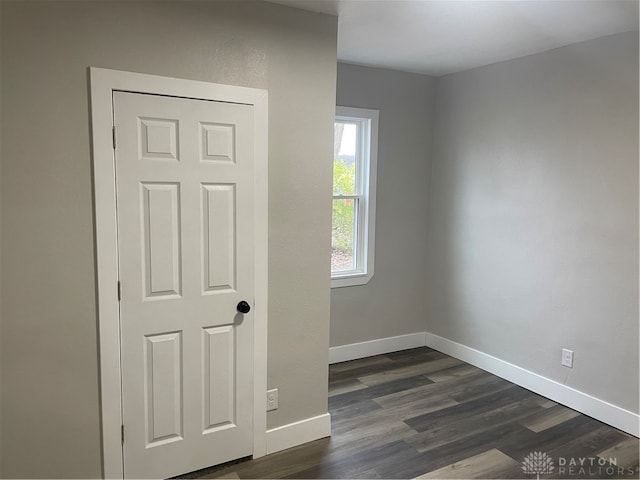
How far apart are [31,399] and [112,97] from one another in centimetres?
139

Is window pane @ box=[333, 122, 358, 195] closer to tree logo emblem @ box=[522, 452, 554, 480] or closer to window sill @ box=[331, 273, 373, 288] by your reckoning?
window sill @ box=[331, 273, 373, 288]

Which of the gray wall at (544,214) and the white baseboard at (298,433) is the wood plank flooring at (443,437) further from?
the gray wall at (544,214)

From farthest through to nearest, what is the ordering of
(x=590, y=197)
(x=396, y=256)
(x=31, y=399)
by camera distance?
1. (x=396, y=256)
2. (x=590, y=197)
3. (x=31, y=399)

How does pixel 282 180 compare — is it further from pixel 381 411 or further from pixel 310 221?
pixel 381 411

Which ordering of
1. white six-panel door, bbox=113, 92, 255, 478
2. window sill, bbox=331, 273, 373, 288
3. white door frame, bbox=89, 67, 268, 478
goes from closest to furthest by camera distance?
white door frame, bbox=89, 67, 268, 478 → white six-panel door, bbox=113, 92, 255, 478 → window sill, bbox=331, 273, 373, 288

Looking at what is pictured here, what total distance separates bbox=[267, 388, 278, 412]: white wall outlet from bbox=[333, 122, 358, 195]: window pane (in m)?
1.87

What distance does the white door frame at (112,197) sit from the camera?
210 centimetres

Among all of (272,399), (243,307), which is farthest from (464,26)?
(272,399)

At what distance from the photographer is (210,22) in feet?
7.54

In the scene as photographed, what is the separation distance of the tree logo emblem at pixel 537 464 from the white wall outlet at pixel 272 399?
4.60 ft

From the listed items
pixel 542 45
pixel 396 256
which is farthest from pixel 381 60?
pixel 396 256

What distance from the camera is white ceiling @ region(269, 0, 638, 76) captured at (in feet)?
8.15

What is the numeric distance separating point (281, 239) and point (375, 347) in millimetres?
2033

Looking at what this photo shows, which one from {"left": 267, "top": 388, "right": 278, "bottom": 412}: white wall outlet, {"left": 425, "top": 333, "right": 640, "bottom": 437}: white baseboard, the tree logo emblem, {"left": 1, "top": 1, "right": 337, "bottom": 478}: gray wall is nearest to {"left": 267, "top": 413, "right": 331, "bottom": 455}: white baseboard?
{"left": 267, "top": 388, "right": 278, "bottom": 412}: white wall outlet
